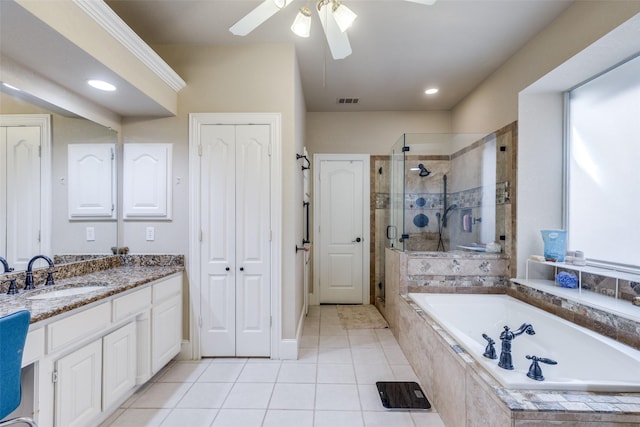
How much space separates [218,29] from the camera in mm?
2367

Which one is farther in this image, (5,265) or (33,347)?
(5,265)

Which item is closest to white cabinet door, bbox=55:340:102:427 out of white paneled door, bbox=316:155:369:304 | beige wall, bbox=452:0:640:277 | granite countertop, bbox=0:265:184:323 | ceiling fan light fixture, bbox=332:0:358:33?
granite countertop, bbox=0:265:184:323

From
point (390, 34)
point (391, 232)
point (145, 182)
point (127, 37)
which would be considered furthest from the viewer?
point (391, 232)

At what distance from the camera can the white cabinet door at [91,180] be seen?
2.19 m

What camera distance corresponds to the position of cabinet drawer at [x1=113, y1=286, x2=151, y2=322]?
180 centimetres

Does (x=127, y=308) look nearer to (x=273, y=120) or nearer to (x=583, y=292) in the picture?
(x=273, y=120)

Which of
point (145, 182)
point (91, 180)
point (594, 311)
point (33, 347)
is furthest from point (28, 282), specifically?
point (594, 311)

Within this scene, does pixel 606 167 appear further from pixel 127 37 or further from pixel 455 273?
pixel 127 37

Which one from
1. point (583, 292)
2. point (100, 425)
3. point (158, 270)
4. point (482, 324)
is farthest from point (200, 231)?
point (583, 292)

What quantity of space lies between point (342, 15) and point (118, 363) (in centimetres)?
247

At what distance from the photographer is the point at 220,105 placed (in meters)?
2.62

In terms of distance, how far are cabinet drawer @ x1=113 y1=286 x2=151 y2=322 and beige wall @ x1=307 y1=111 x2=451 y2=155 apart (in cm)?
291

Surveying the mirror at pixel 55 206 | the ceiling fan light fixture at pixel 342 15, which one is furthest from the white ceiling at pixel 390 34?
the mirror at pixel 55 206

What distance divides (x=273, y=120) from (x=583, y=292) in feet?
9.14
